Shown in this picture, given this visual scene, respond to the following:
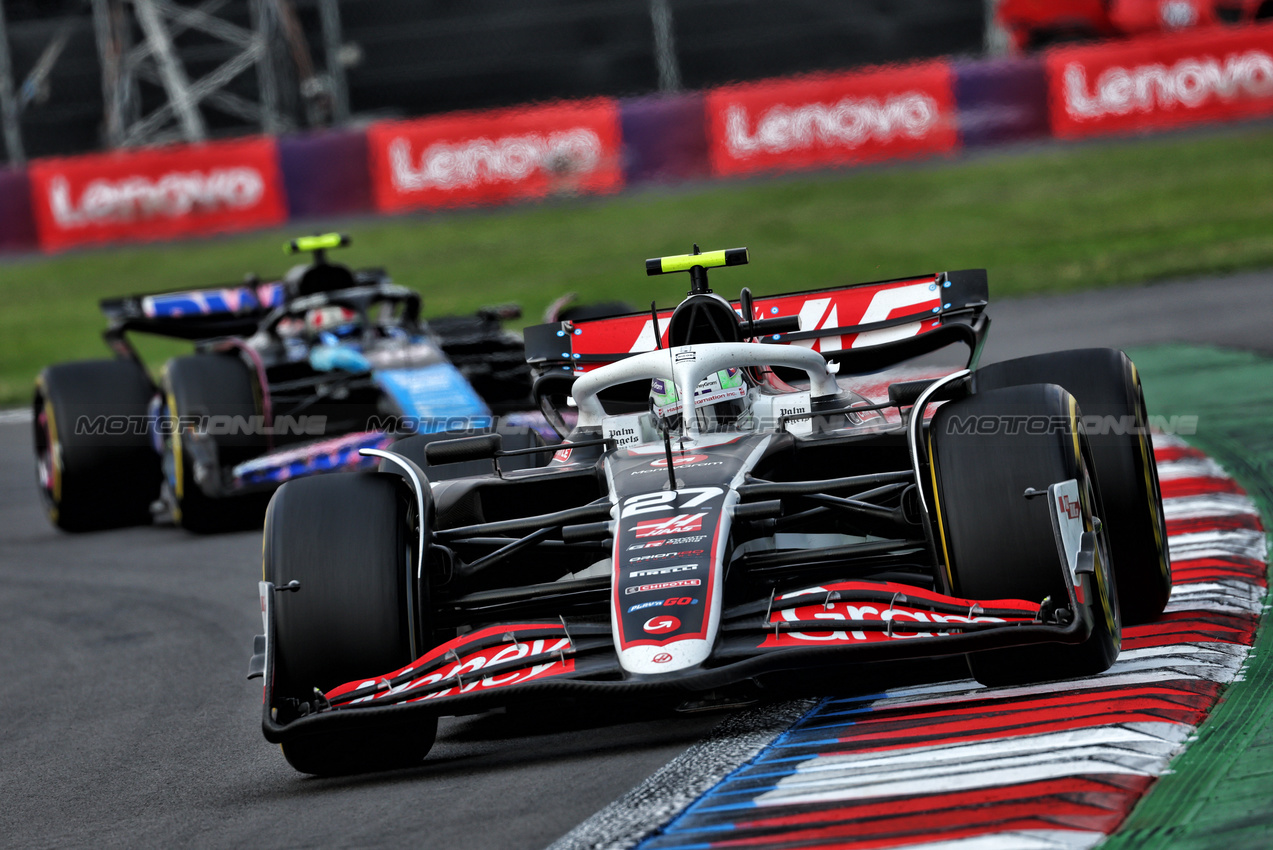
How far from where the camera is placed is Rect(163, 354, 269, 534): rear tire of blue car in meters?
10.6

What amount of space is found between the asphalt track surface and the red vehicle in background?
628 inches

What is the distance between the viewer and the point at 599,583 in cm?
552

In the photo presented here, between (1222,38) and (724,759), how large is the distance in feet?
59.5

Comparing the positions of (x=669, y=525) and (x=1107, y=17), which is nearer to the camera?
(x=669, y=525)

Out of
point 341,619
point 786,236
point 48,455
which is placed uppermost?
point 786,236

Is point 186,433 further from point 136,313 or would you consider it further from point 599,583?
point 599,583

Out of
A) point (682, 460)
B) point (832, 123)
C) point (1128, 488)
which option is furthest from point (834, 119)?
point (682, 460)

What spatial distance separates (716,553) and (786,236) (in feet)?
55.1

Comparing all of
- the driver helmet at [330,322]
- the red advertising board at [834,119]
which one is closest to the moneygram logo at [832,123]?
the red advertising board at [834,119]

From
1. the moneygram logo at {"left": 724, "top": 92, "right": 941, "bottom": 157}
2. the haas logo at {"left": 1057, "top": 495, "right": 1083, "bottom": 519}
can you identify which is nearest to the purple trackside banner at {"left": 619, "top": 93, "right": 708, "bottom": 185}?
the moneygram logo at {"left": 724, "top": 92, "right": 941, "bottom": 157}

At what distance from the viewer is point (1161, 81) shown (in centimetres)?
2141

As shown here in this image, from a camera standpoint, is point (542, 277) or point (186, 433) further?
point (542, 277)

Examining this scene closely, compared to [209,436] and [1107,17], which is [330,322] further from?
[1107,17]

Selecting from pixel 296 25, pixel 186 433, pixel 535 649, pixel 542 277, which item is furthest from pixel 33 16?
pixel 535 649
